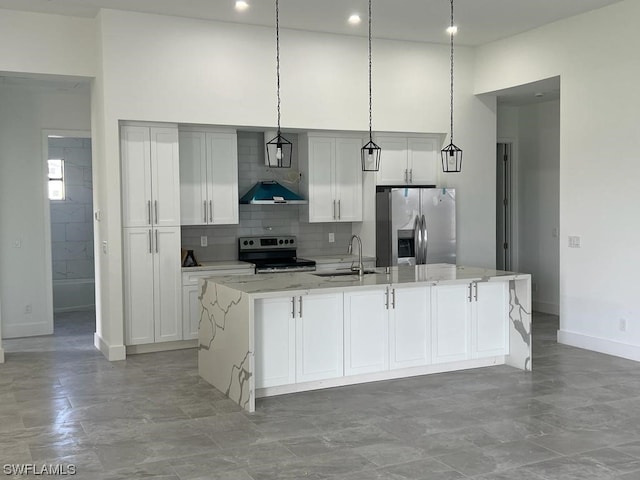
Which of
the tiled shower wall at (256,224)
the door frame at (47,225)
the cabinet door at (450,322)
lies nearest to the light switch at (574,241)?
the cabinet door at (450,322)

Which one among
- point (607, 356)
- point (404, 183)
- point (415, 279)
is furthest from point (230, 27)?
point (607, 356)

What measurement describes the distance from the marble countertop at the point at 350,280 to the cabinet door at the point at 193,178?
1.73m

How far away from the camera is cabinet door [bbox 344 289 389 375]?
18.1ft

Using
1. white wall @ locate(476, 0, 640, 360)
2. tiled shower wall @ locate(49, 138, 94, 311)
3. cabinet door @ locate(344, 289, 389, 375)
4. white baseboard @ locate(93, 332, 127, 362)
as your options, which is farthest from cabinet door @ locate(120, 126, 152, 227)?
tiled shower wall @ locate(49, 138, 94, 311)

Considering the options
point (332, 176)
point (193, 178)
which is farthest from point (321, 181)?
point (193, 178)

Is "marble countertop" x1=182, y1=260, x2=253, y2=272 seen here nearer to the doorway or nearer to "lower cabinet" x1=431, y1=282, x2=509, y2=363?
"lower cabinet" x1=431, y1=282, x2=509, y2=363

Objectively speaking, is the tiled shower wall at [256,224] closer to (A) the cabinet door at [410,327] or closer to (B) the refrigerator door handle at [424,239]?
(B) the refrigerator door handle at [424,239]

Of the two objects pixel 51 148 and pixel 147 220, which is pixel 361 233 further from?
pixel 51 148

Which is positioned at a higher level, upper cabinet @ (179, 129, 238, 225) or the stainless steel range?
upper cabinet @ (179, 129, 238, 225)

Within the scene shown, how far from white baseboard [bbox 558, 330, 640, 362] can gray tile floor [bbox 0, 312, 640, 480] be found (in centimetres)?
19

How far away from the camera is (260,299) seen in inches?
202

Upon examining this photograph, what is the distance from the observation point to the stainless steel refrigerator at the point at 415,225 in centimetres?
781

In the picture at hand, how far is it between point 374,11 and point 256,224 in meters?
2.83

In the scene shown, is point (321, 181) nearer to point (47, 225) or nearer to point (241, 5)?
point (241, 5)
